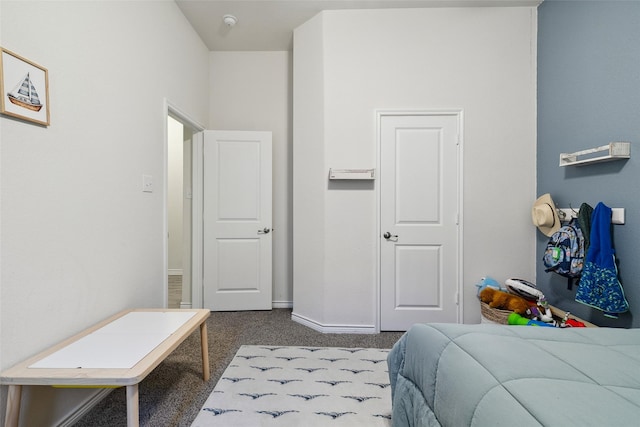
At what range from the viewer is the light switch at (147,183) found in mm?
2142

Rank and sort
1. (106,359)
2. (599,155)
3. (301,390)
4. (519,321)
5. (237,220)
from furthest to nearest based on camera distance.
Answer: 1. (237,220)
2. (519,321)
3. (599,155)
4. (301,390)
5. (106,359)

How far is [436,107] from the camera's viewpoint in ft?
8.95

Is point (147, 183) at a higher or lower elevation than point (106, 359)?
higher

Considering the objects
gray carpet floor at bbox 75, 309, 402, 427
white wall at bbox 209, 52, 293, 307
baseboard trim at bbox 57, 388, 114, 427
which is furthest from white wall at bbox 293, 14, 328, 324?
baseboard trim at bbox 57, 388, 114, 427

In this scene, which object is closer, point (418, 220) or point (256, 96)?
point (418, 220)

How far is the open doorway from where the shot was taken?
2.91 meters

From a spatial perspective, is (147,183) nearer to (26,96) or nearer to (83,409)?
(26,96)

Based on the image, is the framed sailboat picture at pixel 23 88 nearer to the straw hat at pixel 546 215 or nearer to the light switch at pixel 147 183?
the light switch at pixel 147 183

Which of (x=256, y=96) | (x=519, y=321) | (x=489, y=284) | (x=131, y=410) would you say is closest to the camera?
(x=131, y=410)

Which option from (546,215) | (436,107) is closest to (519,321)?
(546,215)

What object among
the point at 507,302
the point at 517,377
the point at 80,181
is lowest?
the point at 507,302

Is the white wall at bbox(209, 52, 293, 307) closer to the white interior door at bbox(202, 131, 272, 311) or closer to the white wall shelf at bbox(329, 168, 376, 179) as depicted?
the white interior door at bbox(202, 131, 272, 311)

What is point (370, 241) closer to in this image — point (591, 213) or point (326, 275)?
point (326, 275)

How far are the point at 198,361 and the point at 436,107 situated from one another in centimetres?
291
